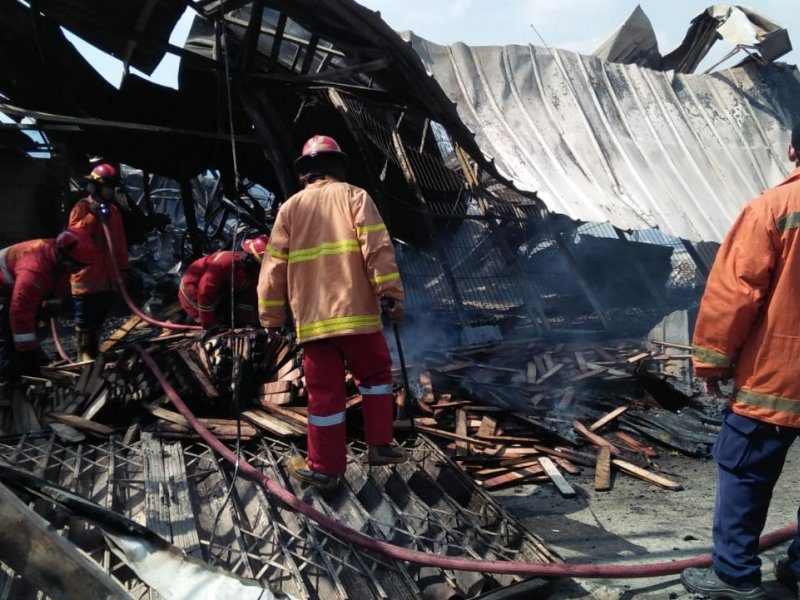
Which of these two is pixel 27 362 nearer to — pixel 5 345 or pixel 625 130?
pixel 5 345

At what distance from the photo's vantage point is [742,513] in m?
2.46

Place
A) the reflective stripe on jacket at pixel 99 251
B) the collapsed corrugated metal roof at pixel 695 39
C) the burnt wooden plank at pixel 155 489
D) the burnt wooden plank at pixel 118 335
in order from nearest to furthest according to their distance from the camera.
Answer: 1. the burnt wooden plank at pixel 155 489
2. the reflective stripe on jacket at pixel 99 251
3. the burnt wooden plank at pixel 118 335
4. the collapsed corrugated metal roof at pixel 695 39

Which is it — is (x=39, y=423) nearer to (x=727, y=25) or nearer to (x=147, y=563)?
(x=147, y=563)

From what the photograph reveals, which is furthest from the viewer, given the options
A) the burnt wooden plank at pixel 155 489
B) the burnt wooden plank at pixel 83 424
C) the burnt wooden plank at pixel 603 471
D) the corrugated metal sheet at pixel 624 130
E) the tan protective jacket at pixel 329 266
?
the corrugated metal sheet at pixel 624 130

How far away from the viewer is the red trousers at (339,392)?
321 centimetres

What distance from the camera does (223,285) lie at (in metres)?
5.94

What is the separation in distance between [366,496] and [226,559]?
0.92 m

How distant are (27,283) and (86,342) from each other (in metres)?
1.51

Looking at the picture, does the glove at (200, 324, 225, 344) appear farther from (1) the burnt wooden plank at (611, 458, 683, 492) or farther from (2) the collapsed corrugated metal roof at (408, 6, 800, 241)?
(1) the burnt wooden plank at (611, 458, 683, 492)

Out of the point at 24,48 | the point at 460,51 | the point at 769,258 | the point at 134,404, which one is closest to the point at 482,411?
the point at 134,404

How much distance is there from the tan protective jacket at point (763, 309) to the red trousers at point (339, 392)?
1736 mm

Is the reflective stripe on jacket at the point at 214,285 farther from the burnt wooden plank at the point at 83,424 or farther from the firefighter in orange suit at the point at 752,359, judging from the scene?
the firefighter in orange suit at the point at 752,359

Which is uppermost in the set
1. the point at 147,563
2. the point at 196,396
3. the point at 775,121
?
the point at 775,121

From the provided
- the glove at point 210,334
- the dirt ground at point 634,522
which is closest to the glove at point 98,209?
the glove at point 210,334
